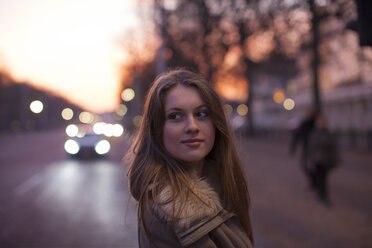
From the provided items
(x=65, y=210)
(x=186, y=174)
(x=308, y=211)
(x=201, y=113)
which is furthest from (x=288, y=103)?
(x=186, y=174)


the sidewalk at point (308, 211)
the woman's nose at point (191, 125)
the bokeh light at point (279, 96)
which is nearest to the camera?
the woman's nose at point (191, 125)

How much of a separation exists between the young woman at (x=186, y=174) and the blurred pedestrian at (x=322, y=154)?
6.21 metres

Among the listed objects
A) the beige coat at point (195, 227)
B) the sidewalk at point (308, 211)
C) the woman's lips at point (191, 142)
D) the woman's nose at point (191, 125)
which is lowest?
the sidewalk at point (308, 211)

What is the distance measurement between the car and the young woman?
1702cm

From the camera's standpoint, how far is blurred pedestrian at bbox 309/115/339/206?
7.46 m

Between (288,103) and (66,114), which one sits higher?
(66,114)

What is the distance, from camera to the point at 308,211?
7.07m

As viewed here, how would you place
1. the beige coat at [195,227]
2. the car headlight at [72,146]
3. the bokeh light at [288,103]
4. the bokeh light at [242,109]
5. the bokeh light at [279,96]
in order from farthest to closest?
the bokeh light at [242,109] → the bokeh light at [279,96] → the bokeh light at [288,103] → the car headlight at [72,146] → the beige coat at [195,227]

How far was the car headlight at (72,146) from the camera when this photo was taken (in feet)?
58.9

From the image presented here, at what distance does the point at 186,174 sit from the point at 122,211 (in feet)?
20.1

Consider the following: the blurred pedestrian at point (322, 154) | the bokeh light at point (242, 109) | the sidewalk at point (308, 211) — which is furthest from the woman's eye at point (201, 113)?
the bokeh light at point (242, 109)

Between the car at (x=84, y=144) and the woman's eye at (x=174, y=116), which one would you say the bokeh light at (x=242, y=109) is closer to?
the car at (x=84, y=144)

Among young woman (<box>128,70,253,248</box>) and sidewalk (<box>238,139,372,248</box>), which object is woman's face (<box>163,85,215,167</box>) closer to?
young woman (<box>128,70,253,248</box>)

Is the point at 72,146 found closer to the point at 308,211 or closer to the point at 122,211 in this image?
the point at 122,211
